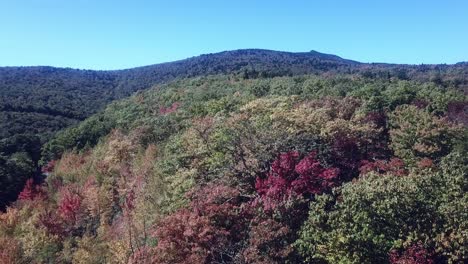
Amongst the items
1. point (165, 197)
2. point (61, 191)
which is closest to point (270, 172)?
point (165, 197)

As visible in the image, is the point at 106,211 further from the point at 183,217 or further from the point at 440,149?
the point at 440,149

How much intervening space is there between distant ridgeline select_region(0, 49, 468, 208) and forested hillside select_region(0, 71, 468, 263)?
57.9 ft

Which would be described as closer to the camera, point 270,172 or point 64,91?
point 270,172

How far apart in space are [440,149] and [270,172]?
15878 mm

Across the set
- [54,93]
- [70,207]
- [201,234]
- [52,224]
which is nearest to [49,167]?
[70,207]

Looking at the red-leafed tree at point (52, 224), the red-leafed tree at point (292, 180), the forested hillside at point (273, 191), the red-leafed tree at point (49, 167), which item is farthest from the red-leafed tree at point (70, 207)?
the red-leafed tree at point (49, 167)

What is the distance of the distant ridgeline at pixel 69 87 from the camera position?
7944 centimetres

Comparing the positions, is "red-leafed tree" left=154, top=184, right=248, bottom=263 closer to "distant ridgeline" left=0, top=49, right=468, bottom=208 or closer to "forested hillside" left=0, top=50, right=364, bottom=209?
"distant ridgeline" left=0, top=49, right=468, bottom=208

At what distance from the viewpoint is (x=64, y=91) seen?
13175 centimetres

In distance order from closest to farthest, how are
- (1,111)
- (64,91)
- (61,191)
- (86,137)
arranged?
(61,191) → (86,137) → (1,111) → (64,91)

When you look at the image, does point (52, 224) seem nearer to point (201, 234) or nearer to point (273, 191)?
point (201, 234)

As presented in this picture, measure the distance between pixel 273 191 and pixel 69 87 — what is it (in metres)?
123

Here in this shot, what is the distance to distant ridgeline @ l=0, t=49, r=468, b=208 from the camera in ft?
261

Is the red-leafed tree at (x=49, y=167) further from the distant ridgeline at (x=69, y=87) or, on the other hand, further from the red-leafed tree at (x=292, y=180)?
the red-leafed tree at (x=292, y=180)
